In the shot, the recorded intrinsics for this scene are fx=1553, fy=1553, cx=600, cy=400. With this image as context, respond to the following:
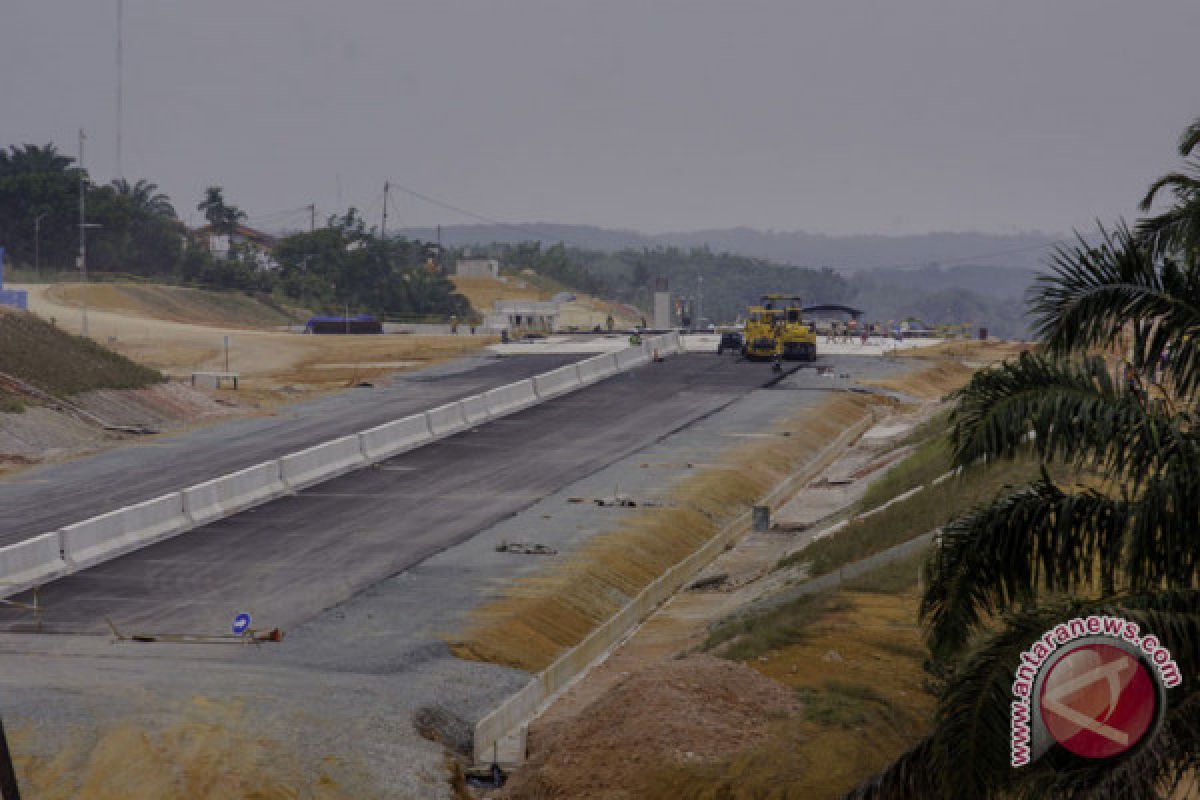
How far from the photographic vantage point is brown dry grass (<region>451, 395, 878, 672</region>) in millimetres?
27281

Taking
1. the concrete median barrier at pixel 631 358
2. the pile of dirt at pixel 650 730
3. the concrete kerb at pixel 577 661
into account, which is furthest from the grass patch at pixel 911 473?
the concrete median barrier at pixel 631 358

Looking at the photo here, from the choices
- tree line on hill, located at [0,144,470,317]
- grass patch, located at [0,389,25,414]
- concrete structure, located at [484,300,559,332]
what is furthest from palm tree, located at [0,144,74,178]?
grass patch, located at [0,389,25,414]

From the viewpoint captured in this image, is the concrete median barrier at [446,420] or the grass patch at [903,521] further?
the concrete median barrier at [446,420]

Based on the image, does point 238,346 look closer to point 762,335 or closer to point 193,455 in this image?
point 762,335

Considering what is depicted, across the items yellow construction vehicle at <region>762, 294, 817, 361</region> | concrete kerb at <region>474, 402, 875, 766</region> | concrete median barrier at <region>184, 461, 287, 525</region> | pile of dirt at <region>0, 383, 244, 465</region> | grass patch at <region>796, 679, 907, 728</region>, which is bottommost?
concrete kerb at <region>474, 402, 875, 766</region>

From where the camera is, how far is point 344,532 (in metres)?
35.2

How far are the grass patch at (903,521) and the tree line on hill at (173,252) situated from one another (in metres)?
114

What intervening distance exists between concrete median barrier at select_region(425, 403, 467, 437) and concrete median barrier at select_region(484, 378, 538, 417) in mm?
2884

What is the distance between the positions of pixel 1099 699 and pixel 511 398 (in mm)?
48592

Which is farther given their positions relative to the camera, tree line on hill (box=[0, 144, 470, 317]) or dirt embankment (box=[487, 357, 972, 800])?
tree line on hill (box=[0, 144, 470, 317])

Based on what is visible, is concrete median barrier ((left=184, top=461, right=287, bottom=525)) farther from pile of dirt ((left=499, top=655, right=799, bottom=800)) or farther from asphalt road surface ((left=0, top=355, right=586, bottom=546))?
pile of dirt ((left=499, top=655, right=799, bottom=800))

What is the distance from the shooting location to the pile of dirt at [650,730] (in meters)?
19.5

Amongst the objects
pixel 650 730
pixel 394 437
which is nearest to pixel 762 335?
pixel 394 437

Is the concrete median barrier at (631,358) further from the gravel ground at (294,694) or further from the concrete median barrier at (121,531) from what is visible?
the gravel ground at (294,694)
